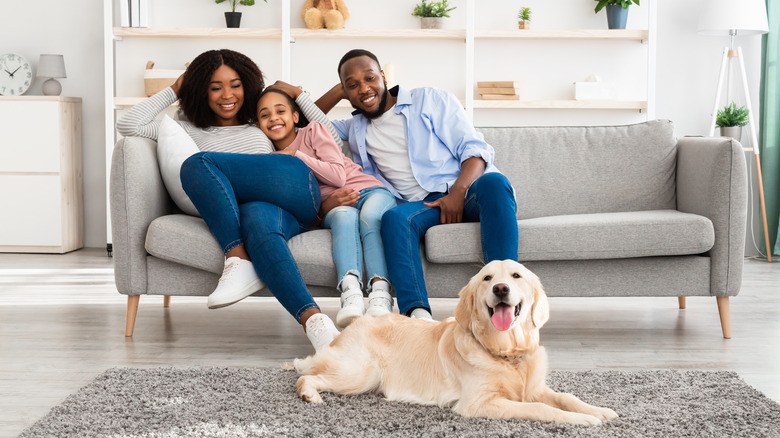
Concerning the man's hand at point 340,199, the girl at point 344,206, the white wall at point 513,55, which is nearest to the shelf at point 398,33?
the white wall at point 513,55

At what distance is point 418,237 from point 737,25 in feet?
9.76

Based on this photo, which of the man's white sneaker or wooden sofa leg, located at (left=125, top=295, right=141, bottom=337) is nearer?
the man's white sneaker

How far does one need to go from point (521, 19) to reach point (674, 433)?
3.81 meters

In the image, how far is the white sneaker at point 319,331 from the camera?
7.03 feet

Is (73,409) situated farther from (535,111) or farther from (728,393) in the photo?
(535,111)

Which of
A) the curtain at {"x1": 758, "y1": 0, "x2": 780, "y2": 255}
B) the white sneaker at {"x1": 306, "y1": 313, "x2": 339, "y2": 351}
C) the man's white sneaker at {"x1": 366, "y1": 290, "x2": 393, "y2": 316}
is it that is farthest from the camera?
the curtain at {"x1": 758, "y1": 0, "x2": 780, "y2": 255}

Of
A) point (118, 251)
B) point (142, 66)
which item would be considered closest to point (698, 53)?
point (142, 66)

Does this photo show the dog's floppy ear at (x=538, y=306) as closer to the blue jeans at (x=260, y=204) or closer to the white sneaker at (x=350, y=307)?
the white sneaker at (x=350, y=307)

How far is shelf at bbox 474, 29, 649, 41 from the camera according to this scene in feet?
15.7

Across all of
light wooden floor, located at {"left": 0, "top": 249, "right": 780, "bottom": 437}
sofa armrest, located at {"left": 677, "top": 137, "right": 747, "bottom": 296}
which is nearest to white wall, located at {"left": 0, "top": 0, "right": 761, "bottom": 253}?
light wooden floor, located at {"left": 0, "top": 249, "right": 780, "bottom": 437}

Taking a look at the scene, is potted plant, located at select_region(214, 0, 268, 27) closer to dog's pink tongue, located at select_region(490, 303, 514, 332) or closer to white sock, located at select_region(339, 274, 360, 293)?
white sock, located at select_region(339, 274, 360, 293)

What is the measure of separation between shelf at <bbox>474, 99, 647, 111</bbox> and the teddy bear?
97 cm

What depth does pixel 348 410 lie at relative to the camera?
1749 mm

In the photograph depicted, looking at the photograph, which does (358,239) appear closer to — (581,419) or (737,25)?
(581,419)
